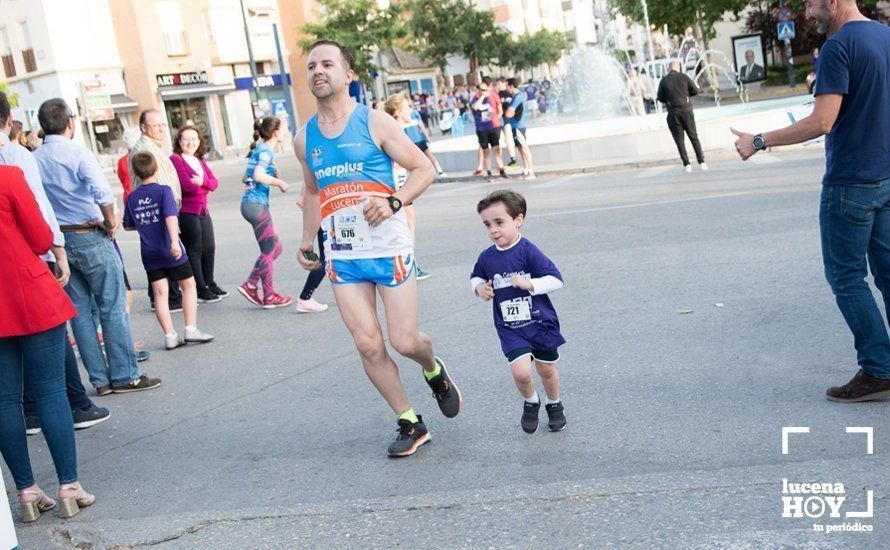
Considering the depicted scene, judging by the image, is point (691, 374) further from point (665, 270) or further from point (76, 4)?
point (76, 4)

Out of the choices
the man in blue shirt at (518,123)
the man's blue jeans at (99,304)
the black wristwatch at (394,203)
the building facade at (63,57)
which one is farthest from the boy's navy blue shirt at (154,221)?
the building facade at (63,57)

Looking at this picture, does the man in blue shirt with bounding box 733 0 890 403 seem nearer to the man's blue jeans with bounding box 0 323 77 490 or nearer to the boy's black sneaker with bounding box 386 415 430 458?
the boy's black sneaker with bounding box 386 415 430 458

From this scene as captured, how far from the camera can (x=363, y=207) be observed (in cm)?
473

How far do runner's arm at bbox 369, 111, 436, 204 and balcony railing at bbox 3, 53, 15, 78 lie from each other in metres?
53.8

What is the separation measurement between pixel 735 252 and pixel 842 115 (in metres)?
4.51

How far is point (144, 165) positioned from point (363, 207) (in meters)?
3.78

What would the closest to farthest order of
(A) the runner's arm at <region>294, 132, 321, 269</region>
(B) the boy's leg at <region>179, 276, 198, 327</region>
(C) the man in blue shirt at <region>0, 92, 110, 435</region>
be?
(A) the runner's arm at <region>294, 132, 321, 269</region> → (C) the man in blue shirt at <region>0, 92, 110, 435</region> → (B) the boy's leg at <region>179, 276, 198, 327</region>

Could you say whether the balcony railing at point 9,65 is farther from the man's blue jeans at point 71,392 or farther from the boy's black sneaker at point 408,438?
the boy's black sneaker at point 408,438

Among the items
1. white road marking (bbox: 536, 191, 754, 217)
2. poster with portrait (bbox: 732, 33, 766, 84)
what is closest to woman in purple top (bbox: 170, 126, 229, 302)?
white road marking (bbox: 536, 191, 754, 217)

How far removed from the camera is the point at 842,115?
4691mm

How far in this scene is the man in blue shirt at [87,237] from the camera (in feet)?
21.5

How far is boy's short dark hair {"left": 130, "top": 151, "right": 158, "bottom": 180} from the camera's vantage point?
788 centimetres

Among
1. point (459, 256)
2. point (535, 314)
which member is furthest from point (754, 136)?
point (459, 256)

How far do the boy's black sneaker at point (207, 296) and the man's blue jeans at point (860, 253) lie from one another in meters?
6.98
